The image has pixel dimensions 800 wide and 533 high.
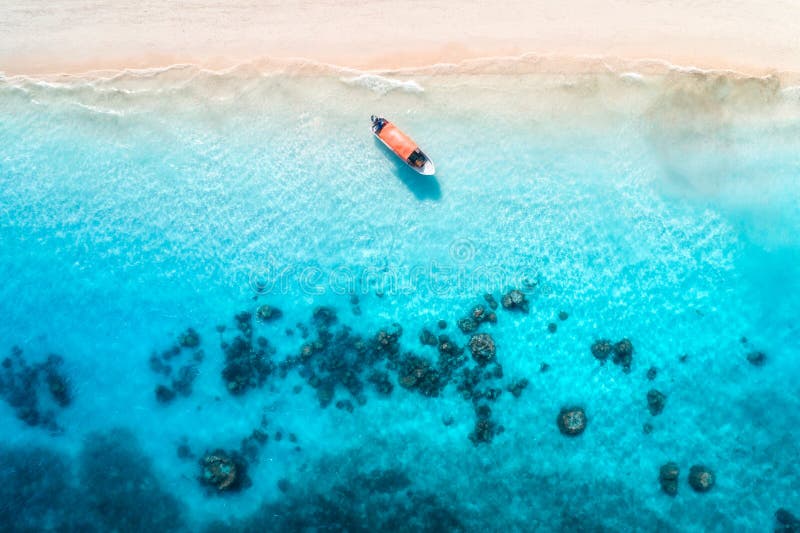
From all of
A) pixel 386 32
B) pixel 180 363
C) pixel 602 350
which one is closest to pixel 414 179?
pixel 386 32

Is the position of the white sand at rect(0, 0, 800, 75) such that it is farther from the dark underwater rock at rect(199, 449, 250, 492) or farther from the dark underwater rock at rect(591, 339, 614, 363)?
the dark underwater rock at rect(199, 449, 250, 492)

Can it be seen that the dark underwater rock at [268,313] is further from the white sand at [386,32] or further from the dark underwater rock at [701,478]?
the dark underwater rock at [701,478]

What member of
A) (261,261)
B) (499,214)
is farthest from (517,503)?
(261,261)

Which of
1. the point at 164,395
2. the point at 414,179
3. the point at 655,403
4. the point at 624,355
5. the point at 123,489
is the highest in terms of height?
the point at 414,179

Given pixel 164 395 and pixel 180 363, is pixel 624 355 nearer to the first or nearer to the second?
pixel 180 363

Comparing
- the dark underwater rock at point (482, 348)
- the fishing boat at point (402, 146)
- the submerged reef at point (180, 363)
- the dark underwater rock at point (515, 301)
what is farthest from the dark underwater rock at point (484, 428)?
the submerged reef at point (180, 363)

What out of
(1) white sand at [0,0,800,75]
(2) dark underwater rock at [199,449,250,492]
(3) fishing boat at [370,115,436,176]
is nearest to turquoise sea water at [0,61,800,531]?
(2) dark underwater rock at [199,449,250,492]
